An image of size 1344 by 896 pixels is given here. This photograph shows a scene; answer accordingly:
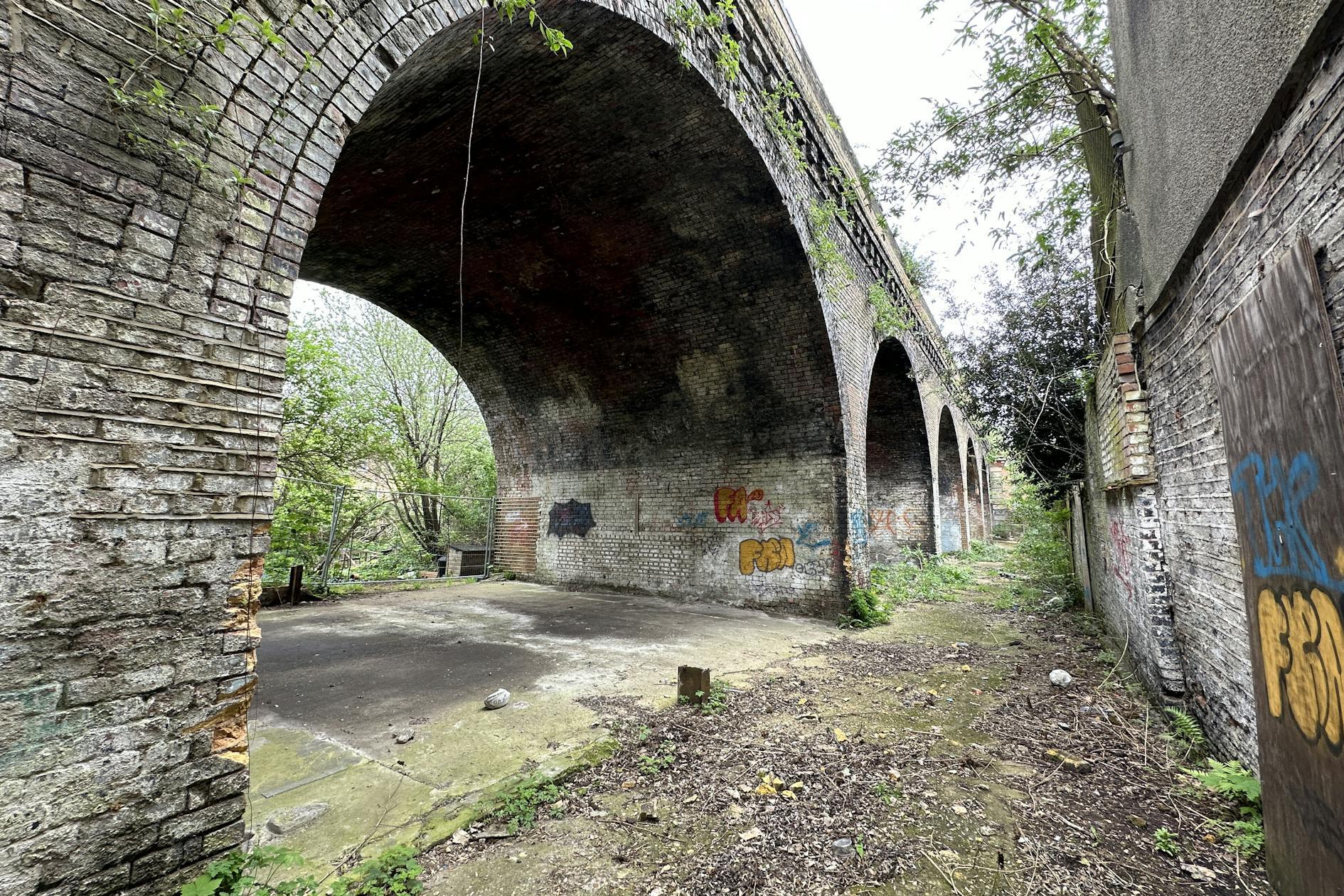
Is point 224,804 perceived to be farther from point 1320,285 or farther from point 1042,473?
point 1042,473

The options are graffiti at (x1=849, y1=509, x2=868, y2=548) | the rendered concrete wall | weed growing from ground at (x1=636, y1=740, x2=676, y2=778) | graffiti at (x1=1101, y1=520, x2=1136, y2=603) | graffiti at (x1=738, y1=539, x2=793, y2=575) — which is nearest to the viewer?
the rendered concrete wall

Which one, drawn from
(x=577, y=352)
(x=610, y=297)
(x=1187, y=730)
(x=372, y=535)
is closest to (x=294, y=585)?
(x=577, y=352)

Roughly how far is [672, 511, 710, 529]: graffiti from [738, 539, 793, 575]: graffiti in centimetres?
72

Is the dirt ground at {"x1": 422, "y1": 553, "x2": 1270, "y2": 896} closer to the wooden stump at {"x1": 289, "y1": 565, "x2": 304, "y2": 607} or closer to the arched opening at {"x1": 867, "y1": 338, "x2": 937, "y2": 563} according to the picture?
the wooden stump at {"x1": 289, "y1": 565, "x2": 304, "y2": 607}

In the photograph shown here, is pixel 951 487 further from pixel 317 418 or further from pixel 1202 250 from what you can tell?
pixel 317 418

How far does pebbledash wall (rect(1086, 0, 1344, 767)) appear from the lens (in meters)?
1.74

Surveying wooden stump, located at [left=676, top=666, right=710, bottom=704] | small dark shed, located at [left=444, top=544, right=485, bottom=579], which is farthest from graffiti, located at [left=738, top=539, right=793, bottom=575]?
small dark shed, located at [left=444, top=544, right=485, bottom=579]

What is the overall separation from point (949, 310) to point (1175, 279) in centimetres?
635

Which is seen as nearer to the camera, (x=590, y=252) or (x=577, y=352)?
Result: (x=590, y=252)

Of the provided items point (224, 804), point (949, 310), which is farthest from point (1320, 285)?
point (949, 310)

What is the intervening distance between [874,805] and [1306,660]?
5.53 feet

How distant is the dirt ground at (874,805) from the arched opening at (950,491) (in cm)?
1305

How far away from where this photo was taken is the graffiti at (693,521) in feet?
28.9

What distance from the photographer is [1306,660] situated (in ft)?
6.00
